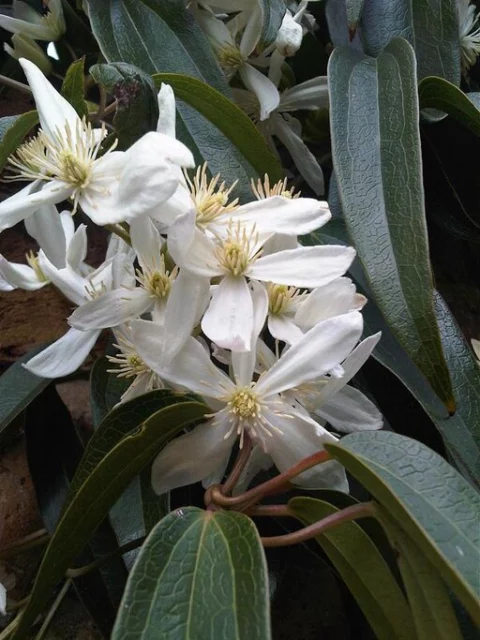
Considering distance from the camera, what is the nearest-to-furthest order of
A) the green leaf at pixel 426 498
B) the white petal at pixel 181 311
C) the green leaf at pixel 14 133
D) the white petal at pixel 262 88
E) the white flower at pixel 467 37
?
the green leaf at pixel 426 498, the white petal at pixel 181 311, the green leaf at pixel 14 133, the white petal at pixel 262 88, the white flower at pixel 467 37

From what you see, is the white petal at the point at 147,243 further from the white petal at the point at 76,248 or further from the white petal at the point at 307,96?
the white petal at the point at 307,96

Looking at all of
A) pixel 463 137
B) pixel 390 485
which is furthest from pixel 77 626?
pixel 463 137

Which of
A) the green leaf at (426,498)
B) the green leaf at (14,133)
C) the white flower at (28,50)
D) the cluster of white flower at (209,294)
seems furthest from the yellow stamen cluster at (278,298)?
the white flower at (28,50)

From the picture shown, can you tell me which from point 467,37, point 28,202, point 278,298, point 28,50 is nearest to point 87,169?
point 28,202

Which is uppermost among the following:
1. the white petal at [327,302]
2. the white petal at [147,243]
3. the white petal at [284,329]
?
the white petal at [147,243]

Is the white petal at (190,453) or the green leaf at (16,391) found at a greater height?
the white petal at (190,453)

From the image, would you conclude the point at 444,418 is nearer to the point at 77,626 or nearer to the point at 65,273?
the point at 65,273

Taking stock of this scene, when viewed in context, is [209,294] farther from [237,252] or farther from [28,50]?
[28,50]
